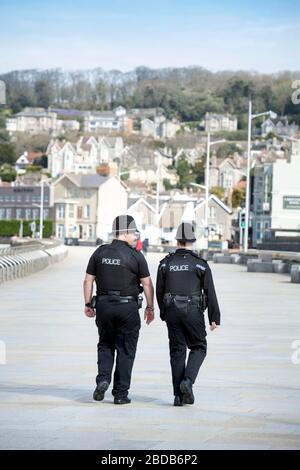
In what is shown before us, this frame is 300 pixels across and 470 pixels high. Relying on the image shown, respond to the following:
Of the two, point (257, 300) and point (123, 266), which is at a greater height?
point (123, 266)

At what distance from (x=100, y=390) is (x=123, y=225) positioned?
160cm

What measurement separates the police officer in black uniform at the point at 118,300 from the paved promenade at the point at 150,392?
29 cm

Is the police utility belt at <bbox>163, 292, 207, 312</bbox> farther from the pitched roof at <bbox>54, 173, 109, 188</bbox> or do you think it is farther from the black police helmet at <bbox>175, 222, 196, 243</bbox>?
the pitched roof at <bbox>54, 173, 109, 188</bbox>

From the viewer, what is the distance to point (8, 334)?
810 inches

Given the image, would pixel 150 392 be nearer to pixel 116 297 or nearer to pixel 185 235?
pixel 116 297

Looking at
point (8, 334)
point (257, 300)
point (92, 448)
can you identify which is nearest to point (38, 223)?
point (257, 300)

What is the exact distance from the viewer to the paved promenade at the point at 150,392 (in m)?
10.1

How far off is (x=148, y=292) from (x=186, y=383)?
3.21 ft

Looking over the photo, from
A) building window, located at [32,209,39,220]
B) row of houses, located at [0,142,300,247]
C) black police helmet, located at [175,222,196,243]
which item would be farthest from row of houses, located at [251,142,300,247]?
black police helmet, located at [175,222,196,243]

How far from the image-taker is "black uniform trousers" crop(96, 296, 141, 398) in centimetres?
1219

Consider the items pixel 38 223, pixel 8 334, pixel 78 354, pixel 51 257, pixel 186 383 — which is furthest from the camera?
pixel 38 223

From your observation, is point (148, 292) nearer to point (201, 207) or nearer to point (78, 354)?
point (78, 354)

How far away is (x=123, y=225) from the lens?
486 inches

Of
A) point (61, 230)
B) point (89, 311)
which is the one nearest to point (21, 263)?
point (89, 311)
